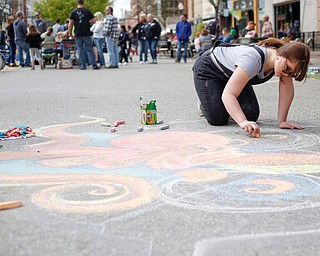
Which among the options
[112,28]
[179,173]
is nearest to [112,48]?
[112,28]

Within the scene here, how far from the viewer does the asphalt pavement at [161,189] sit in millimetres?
2293

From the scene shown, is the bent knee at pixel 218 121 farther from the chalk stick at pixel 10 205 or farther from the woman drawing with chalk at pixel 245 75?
the chalk stick at pixel 10 205

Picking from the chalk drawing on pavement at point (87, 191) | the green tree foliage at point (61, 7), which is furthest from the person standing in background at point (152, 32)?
the green tree foliage at point (61, 7)

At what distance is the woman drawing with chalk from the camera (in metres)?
4.42

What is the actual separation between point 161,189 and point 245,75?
1819 mm

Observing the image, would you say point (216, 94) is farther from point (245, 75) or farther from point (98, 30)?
point (98, 30)

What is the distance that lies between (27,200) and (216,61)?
2.82m

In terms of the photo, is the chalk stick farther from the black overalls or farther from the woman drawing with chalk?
the black overalls

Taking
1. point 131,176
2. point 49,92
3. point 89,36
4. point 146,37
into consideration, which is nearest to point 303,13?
point 146,37

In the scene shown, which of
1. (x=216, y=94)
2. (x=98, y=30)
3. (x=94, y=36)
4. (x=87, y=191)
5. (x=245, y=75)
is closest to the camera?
(x=87, y=191)

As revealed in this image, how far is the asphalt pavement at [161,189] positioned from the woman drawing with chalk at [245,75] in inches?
6.8

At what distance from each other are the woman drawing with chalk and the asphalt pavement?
173 mm

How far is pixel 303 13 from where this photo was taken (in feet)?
109

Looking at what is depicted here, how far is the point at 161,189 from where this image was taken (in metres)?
3.07
